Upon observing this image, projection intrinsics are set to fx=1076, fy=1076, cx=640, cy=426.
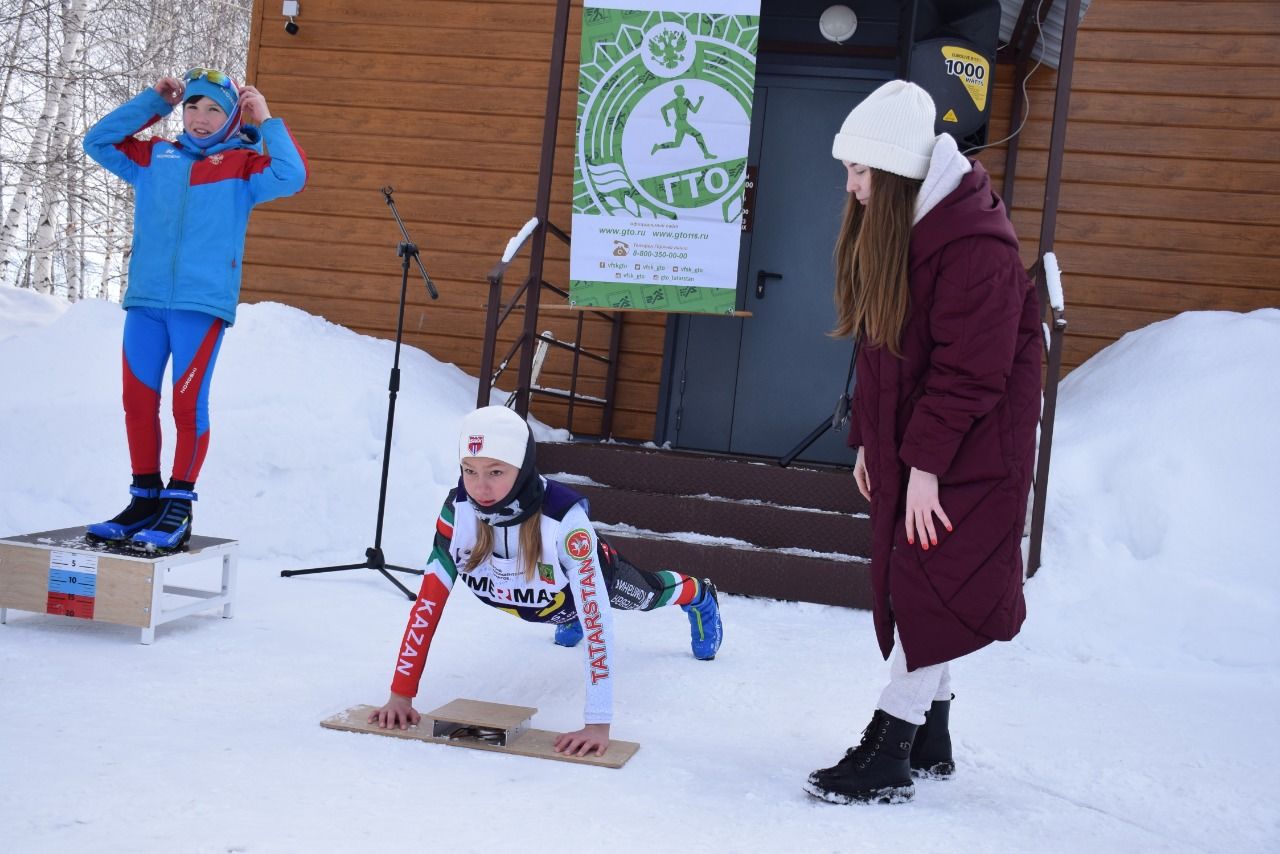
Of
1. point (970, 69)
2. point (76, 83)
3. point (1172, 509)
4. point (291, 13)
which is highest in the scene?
point (76, 83)

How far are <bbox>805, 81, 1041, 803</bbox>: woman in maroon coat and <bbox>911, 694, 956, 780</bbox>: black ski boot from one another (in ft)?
0.64

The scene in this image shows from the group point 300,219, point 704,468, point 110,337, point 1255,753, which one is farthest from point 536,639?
point 300,219

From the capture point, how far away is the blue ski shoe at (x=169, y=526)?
304 centimetres

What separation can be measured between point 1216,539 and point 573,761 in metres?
2.99

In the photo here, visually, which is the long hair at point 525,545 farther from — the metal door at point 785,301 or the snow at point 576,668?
the metal door at point 785,301

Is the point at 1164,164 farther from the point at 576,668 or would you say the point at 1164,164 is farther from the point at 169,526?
the point at 169,526

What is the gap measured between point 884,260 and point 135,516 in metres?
2.35

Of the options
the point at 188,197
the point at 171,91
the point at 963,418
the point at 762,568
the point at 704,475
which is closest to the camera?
the point at 963,418

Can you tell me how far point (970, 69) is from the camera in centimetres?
501

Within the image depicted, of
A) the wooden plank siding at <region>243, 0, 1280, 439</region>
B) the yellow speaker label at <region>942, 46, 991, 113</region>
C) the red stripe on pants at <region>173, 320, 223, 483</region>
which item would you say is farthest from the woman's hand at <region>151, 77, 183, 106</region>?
the yellow speaker label at <region>942, 46, 991, 113</region>

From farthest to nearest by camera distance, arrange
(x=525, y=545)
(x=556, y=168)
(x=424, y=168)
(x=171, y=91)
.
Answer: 1. (x=424, y=168)
2. (x=556, y=168)
3. (x=171, y=91)
4. (x=525, y=545)

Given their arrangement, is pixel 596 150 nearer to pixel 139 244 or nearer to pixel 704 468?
pixel 704 468

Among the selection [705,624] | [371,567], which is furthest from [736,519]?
[371,567]

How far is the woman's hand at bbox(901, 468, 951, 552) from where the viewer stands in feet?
6.56
